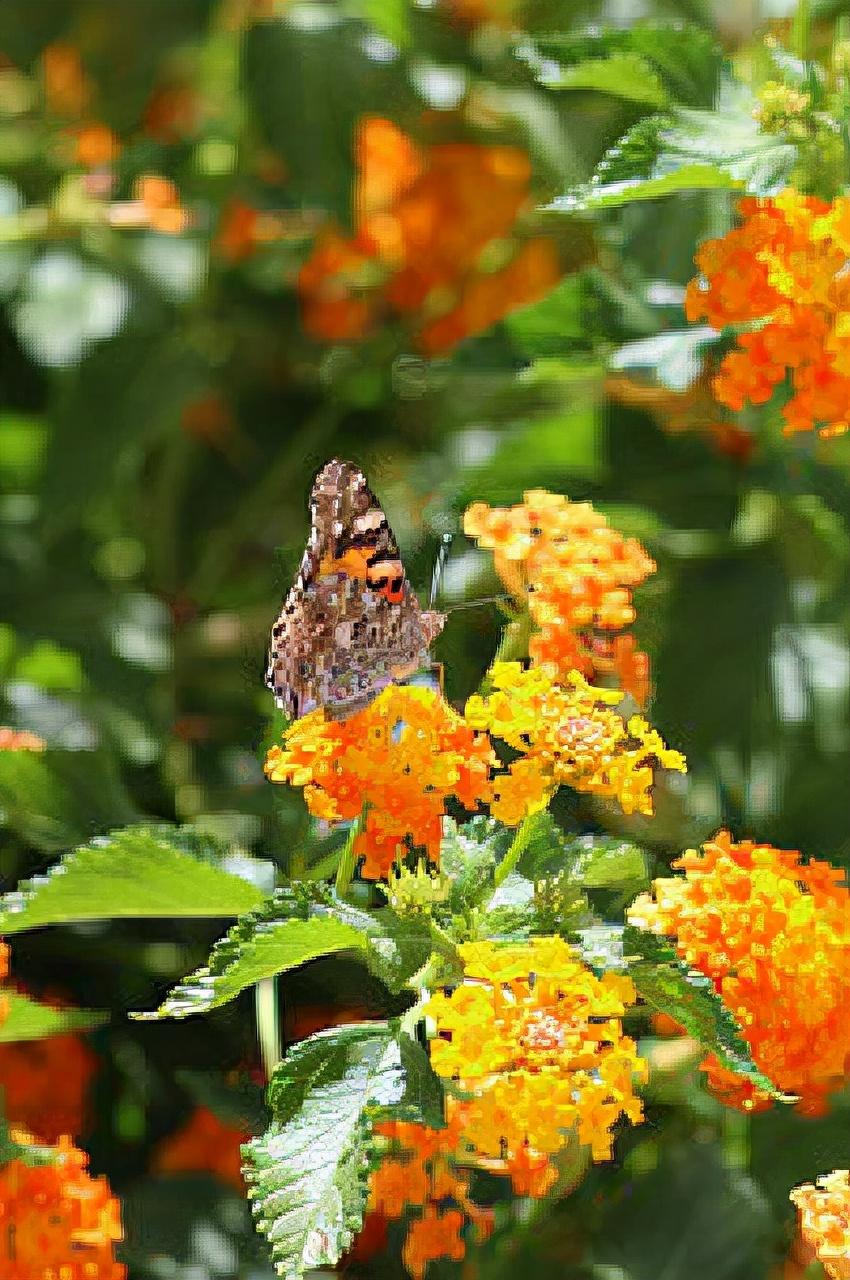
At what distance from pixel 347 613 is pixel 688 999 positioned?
0.39 m

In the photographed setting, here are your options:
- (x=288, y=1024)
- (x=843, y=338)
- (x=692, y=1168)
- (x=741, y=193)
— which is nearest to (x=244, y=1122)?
(x=288, y=1024)

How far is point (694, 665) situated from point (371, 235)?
79 cm

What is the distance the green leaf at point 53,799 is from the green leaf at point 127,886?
0.20m

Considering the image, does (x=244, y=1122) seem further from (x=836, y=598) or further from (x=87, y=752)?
(x=836, y=598)

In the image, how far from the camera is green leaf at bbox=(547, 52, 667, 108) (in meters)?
1.23

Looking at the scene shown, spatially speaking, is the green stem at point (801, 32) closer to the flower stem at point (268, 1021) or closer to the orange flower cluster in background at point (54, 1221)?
the flower stem at point (268, 1021)

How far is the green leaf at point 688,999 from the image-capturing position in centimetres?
91

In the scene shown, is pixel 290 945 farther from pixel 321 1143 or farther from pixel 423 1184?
pixel 423 1184

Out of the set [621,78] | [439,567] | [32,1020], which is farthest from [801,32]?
[32,1020]

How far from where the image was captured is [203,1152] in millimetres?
1303

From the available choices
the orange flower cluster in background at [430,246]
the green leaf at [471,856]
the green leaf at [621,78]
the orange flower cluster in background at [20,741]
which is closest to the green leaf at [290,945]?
the green leaf at [471,856]

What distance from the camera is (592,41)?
1254 mm

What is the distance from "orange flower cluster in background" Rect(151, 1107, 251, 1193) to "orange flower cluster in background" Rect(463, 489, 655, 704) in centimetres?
49

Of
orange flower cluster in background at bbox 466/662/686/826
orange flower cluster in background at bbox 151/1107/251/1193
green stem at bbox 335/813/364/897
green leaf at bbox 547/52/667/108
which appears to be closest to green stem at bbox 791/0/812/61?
green leaf at bbox 547/52/667/108
